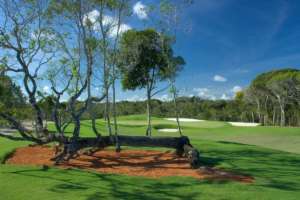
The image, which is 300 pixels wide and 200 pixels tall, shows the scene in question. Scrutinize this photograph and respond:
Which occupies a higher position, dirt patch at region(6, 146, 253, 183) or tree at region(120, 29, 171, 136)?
tree at region(120, 29, 171, 136)

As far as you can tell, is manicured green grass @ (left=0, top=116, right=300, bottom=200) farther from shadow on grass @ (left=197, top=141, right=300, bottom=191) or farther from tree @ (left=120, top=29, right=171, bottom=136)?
tree @ (left=120, top=29, right=171, bottom=136)

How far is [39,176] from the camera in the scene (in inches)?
421

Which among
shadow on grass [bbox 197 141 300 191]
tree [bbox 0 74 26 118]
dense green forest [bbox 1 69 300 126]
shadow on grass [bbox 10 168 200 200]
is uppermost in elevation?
dense green forest [bbox 1 69 300 126]

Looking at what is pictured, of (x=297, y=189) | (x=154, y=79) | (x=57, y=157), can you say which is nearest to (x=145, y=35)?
(x=154, y=79)

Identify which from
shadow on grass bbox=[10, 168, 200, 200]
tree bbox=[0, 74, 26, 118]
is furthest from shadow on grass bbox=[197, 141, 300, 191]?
tree bbox=[0, 74, 26, 118]

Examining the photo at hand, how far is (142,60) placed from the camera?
23375mm

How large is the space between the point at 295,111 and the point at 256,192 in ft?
185

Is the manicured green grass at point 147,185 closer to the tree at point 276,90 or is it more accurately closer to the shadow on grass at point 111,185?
the shadow on grass at point 111,185

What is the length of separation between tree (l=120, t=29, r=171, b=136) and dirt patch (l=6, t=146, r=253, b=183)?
6.79 metres

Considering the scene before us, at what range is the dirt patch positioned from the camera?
10.7 meters

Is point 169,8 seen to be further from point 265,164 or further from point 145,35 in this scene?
point 265,164

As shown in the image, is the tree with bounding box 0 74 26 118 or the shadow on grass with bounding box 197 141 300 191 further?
the tree with bounding box 0 74 26 118

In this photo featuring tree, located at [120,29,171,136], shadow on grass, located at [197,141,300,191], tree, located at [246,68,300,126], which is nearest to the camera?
shadow on grass, located at [197,141,300,191]

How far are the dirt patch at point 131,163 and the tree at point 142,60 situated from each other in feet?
22.3
